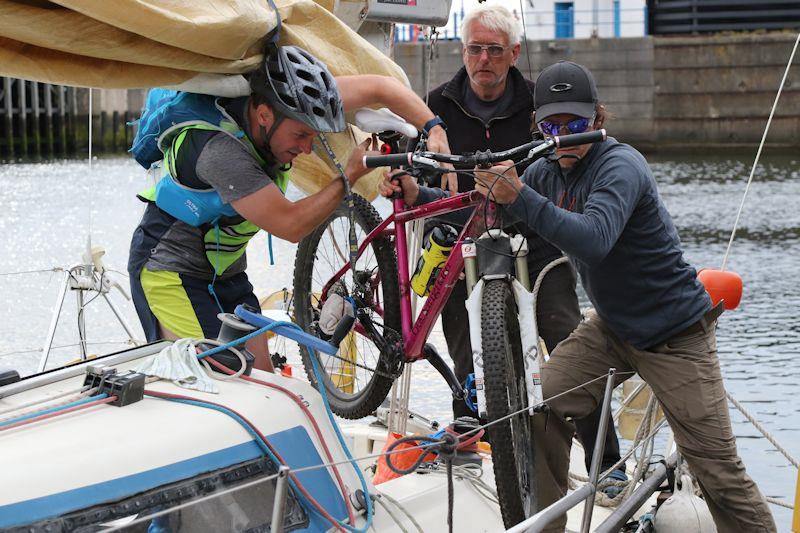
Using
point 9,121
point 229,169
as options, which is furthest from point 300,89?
point 9,121

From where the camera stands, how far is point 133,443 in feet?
9.25

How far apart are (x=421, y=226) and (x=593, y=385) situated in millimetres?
1164

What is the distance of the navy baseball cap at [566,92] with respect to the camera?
3.93 m

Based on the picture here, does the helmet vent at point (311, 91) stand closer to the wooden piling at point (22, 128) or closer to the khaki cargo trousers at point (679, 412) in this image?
the khaki cargo trousers at point (679, 412)

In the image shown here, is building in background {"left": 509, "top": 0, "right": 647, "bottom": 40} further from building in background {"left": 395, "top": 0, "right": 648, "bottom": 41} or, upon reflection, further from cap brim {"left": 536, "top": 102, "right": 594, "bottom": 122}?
cap brim {"left": 536, "top": 102, "right": 594, "bottom": 122}

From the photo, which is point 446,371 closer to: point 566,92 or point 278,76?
point 566,92

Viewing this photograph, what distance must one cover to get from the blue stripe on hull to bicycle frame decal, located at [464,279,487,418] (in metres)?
0.82

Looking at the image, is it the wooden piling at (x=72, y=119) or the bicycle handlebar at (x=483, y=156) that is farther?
the wooden piling at (x=72, y=119)

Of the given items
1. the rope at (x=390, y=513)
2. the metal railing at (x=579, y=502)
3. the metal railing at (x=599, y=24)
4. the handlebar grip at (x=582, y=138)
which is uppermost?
the metal railing at (x=599, y=24)

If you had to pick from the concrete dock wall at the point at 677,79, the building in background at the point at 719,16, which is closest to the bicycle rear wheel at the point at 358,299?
the concrete dock wall at the point at 677,79

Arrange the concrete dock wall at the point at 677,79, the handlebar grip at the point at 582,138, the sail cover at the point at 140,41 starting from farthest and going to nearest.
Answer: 1. the concrete dock wall at the point at 677,79
2. the handlebar grip at the point at 582,138
3. the sail cover at the point at 140,41

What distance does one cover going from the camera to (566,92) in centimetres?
395

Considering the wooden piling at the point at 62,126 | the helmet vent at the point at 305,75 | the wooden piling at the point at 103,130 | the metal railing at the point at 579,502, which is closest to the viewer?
the metal railing at the point at 579,502

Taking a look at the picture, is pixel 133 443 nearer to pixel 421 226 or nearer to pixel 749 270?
pixel 421 226
